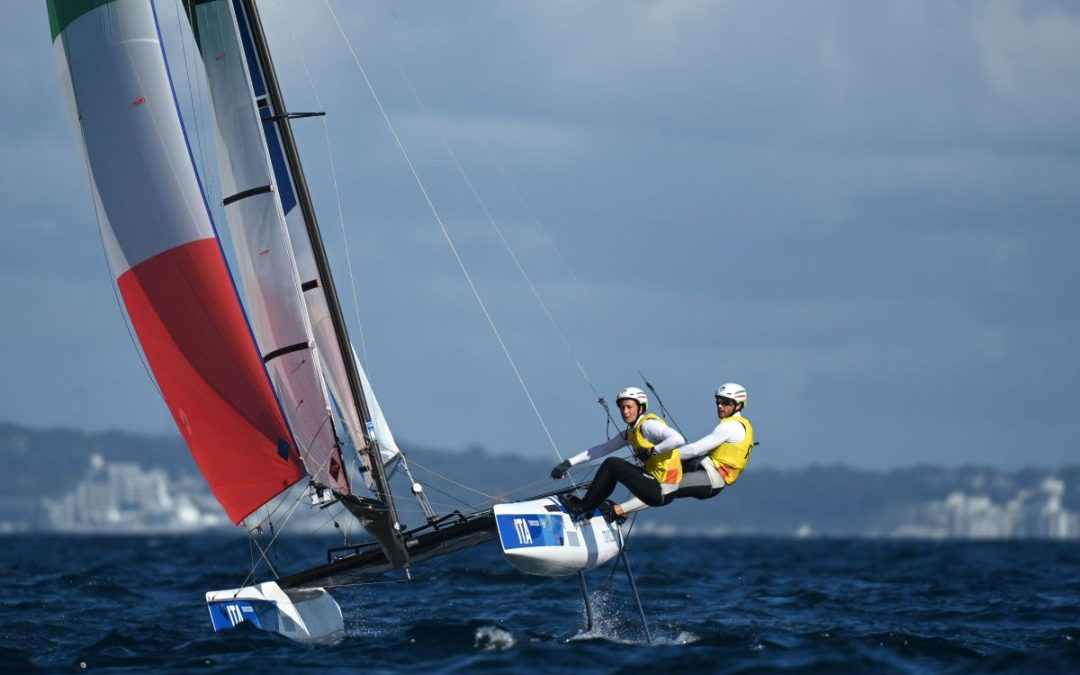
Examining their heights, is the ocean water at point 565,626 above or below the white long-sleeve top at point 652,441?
below

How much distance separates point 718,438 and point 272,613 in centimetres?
356

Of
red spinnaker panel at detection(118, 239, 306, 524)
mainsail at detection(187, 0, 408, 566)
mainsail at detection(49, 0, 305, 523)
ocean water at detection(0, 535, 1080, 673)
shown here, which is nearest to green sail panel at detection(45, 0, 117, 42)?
mainsail at detection(49, 0, 305, 523)

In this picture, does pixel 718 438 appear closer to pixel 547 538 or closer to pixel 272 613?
pixel 547 538

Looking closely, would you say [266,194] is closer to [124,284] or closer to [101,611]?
[124,284]

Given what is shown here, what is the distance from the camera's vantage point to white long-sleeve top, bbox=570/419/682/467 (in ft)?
38.2

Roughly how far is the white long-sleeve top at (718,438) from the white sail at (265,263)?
2573mm

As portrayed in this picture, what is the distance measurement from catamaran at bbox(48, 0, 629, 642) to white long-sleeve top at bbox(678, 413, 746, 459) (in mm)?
857

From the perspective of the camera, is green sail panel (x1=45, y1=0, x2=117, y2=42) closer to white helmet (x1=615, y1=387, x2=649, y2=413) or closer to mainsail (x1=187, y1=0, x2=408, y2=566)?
mainsail (x1=187, y1=0, x2=408, y2=566)

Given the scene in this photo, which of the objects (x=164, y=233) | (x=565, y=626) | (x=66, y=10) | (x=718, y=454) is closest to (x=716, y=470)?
(x=718, y=454)

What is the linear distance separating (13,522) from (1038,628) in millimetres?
197239

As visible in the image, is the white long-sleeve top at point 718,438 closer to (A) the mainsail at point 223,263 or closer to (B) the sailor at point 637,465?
(B) the sailor at point 637,465

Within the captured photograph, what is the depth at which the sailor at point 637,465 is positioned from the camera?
11.6 meters

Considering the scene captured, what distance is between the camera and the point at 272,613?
12.1 m

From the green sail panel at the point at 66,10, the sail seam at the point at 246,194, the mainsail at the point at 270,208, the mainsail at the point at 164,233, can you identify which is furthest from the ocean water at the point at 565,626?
the green sail panel at the point at 66,10
